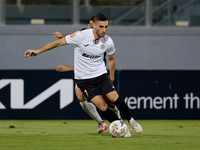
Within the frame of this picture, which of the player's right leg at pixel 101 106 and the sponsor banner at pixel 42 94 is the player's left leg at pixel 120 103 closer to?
the player's right leg at pixel 101 106

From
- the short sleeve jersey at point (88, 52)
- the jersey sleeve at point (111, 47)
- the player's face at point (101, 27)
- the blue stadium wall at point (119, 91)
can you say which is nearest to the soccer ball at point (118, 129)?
the short sleeve jersey at point (88, 52)

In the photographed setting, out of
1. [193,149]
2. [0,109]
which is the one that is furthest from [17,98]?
[193,149]

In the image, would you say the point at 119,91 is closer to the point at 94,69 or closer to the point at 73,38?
the point at 94,69

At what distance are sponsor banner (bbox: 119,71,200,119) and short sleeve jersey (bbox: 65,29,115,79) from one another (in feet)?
12.9

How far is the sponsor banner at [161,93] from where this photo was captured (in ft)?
34.1

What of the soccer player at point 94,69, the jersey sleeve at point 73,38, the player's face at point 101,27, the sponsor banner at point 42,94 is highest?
the player's face at point 101,27

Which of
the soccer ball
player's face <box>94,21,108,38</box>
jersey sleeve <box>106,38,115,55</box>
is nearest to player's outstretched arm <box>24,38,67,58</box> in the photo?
player's face <box>94,21,108,38</box>

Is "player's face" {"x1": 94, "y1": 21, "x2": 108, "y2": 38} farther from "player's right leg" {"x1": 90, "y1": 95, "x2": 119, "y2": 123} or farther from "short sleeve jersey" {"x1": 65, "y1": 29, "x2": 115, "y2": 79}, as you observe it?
"player's right leg" {"x1": 90, "y1": 95, "x2": 119, "y2": 123}

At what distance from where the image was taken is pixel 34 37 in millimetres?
13289

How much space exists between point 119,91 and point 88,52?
415 centimetres

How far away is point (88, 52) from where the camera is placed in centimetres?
641

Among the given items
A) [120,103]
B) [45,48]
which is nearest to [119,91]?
[120,103]

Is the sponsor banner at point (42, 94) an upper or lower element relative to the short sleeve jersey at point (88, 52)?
lower

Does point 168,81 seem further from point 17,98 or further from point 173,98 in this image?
point 17,98
